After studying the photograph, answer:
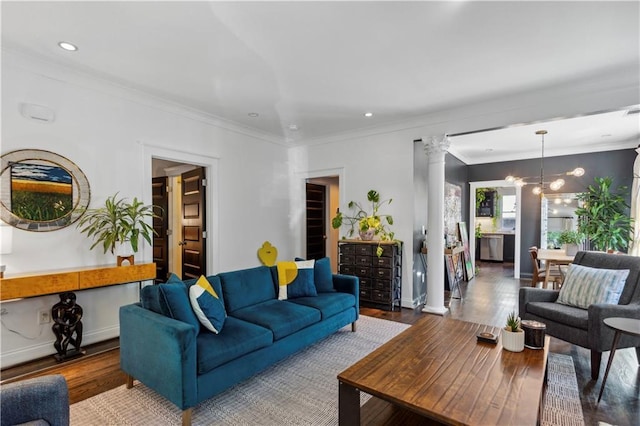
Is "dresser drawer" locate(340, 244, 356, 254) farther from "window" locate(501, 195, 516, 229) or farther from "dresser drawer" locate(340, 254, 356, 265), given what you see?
"window" locate(501, 195, 516, 229)

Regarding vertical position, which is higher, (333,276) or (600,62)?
(600,62)

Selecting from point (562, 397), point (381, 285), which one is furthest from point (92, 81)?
point (562, 397)

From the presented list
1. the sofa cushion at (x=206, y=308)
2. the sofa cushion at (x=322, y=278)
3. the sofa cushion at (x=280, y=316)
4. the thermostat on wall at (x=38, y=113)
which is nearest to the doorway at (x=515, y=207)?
the sofa cushion at (x=322, y=278)

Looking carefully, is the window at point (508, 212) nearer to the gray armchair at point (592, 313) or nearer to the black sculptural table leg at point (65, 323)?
the gray armchair at point (592, 313)

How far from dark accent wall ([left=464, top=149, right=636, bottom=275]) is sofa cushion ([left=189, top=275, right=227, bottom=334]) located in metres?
6.68

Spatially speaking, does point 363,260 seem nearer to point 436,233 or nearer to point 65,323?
point 436,233

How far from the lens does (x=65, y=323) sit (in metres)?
2.91

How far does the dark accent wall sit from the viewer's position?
5770mm

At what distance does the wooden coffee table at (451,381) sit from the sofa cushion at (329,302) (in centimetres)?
99

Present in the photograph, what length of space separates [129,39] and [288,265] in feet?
8.47

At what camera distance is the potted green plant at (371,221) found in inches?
189

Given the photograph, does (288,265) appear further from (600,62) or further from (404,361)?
(600,62)

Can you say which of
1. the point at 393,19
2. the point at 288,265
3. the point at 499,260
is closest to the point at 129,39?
the point at 393,19

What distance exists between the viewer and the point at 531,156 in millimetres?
6684
